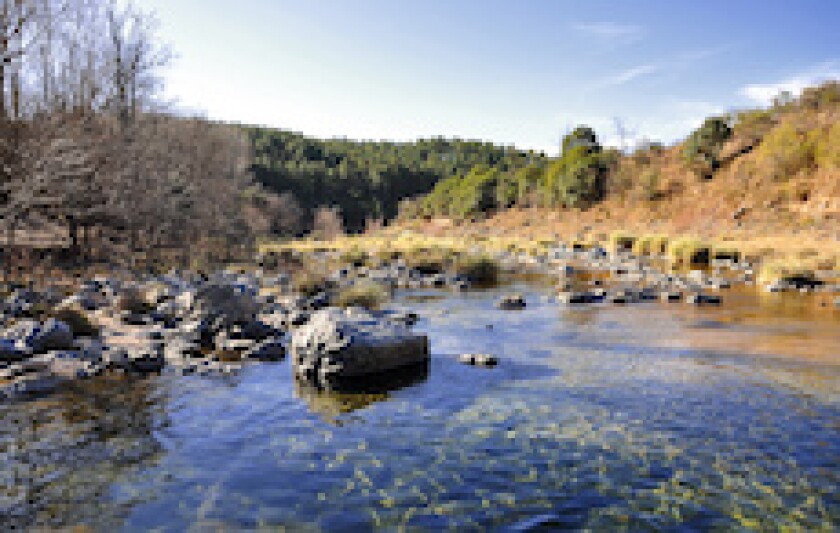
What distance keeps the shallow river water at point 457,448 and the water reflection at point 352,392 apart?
0.15 feet

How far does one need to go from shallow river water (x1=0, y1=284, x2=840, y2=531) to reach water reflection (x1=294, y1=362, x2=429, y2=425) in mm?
47

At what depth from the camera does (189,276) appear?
1925 cm

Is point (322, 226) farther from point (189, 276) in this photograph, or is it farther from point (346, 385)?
point (346, 385)

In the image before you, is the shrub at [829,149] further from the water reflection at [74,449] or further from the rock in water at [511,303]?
the water reflection at [74,449]

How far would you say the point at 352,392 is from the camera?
7020 mm

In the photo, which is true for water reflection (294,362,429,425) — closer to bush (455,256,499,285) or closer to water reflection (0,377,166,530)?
water reflection (0,377,166,530)

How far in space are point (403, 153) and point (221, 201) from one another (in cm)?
8316

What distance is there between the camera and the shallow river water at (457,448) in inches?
161

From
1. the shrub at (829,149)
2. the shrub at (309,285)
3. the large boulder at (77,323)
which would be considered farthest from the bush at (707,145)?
the large boulder at (77,323)

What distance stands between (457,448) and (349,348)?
2.59 m

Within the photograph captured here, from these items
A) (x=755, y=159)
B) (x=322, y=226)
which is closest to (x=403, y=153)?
(x=322, y=226)

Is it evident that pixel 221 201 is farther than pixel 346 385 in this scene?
Yes

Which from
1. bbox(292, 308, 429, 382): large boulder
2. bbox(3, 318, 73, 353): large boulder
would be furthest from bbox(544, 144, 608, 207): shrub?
bbox(3, 318, 73, 353): large boulder

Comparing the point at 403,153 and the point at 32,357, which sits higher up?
the point at 403,153
